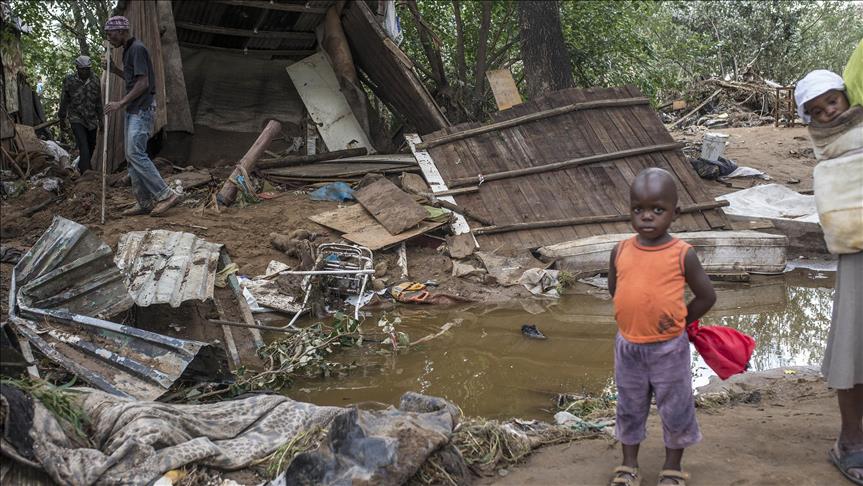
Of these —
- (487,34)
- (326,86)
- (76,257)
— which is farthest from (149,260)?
(487,34)

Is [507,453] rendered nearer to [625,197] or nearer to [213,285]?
[213,285]

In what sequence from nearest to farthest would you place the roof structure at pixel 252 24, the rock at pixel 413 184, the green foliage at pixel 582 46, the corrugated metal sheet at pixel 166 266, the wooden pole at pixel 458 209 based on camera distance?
the corrugated metal sheet at pixel 166 266
the wooden pole at pixel 458 209
the rock at pixel 413 184
the roof structure at pixel 252 24
the green foliage at pixel 582 46

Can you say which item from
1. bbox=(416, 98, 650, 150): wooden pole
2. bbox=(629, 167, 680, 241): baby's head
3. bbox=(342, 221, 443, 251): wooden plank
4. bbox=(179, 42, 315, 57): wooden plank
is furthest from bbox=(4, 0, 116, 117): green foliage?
bbox=(629, 167, 680, 241): baby's head

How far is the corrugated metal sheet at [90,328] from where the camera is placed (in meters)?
4.17

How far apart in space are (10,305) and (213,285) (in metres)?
1.61

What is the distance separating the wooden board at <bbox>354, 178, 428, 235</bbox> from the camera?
7.80 m

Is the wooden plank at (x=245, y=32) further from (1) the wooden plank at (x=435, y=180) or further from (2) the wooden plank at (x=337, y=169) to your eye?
A: (1) the wooden plank at (x=435, y=180)

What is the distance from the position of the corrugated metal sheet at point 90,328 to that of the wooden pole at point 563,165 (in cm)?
431

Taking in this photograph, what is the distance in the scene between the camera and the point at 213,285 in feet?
19.3

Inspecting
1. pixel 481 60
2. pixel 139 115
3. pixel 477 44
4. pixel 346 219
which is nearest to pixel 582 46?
pixel 481 60

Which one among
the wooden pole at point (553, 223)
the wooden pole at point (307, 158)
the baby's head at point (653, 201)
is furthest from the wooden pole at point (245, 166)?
the baby's head at point (653, 201)

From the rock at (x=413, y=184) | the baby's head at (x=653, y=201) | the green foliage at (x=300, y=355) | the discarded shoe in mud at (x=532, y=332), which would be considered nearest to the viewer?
the baby's head at (x=653, y=201)

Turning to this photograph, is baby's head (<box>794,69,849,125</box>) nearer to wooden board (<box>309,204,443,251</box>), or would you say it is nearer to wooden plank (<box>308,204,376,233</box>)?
wooden board (<box>309,204,443,251</box>)

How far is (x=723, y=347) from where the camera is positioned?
3094 mm
